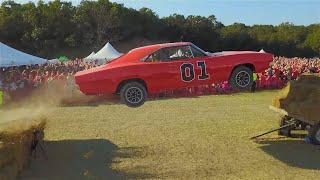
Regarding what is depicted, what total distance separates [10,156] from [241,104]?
47.6 ft

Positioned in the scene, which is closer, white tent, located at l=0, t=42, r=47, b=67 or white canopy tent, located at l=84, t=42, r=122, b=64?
white tent, located at l=0, t=42, r=47, b=67

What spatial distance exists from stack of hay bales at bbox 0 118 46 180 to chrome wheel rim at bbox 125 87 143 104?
3.93 m

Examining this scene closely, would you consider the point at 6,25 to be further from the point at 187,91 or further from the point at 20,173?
the point at 20,173

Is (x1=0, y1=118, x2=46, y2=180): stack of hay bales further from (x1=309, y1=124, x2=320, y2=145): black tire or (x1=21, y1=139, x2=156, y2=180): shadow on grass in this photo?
(x1=309, y1=124, x2=320, y2=145): black tire

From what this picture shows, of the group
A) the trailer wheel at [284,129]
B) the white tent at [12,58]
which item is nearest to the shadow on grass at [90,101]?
the white tent at [12,58]

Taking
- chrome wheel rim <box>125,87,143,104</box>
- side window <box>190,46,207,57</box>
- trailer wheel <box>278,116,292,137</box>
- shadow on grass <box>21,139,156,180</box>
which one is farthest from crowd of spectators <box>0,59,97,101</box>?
trailer wheel <box>278,116,292,137</box>

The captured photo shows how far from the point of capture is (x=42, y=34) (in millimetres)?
63688

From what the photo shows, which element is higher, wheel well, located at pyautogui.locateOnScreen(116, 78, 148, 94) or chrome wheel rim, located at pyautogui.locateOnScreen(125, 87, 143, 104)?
wheel well, located at pyautogui.locateOnScreen(116, 78, 148, 94)

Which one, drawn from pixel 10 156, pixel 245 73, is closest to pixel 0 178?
pixel 10 156

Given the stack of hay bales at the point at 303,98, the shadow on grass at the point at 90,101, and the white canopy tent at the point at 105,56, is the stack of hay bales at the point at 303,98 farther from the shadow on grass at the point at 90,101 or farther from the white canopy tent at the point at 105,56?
the white canopy tent at the point at 105,56

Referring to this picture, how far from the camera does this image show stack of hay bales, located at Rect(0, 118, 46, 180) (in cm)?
1465

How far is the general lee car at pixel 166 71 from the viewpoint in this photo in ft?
41.5

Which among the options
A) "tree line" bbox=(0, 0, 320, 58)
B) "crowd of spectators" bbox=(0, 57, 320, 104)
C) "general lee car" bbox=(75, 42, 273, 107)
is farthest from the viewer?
"tree line" bbox=(0, 0, 320, 58)

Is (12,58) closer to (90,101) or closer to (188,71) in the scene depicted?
(90,101)
